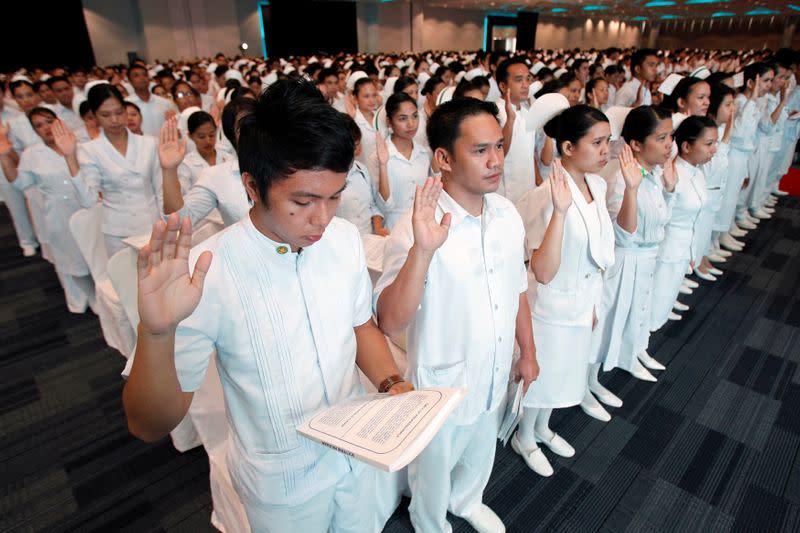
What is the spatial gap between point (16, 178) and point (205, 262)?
3.99m

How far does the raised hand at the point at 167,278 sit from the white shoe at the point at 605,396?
2631mm

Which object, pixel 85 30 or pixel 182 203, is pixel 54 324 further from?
pixel 85 30

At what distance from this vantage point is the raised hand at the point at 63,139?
271cm

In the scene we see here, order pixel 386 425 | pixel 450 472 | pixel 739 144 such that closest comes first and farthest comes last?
pixel 386 425 < pixel 450 472 < pixel 739 144

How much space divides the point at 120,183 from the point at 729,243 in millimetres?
5738

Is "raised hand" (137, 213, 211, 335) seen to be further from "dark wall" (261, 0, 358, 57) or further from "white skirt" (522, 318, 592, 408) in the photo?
"dark wall" (261, 0, 358, 57)

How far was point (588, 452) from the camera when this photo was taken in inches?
95.7

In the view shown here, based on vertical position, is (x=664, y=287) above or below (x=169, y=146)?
below

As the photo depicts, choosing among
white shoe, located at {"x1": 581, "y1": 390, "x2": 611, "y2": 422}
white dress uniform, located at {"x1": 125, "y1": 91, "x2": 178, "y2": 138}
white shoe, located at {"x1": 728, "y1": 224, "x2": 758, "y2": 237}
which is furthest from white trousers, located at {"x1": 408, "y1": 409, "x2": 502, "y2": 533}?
white dress uniform, located at {"x1": 125, "y1": 91, "x2": 178, "y2": 138}

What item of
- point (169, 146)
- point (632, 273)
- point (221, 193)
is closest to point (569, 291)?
point (632, 273)

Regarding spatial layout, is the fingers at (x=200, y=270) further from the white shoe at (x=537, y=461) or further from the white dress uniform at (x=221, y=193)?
the white shoe at (x=537, y=461)

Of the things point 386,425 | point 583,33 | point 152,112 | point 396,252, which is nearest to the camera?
point 386,425

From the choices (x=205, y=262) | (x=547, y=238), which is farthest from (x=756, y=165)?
(x=205, y=262)

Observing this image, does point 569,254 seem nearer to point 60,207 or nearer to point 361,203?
point 361,203
